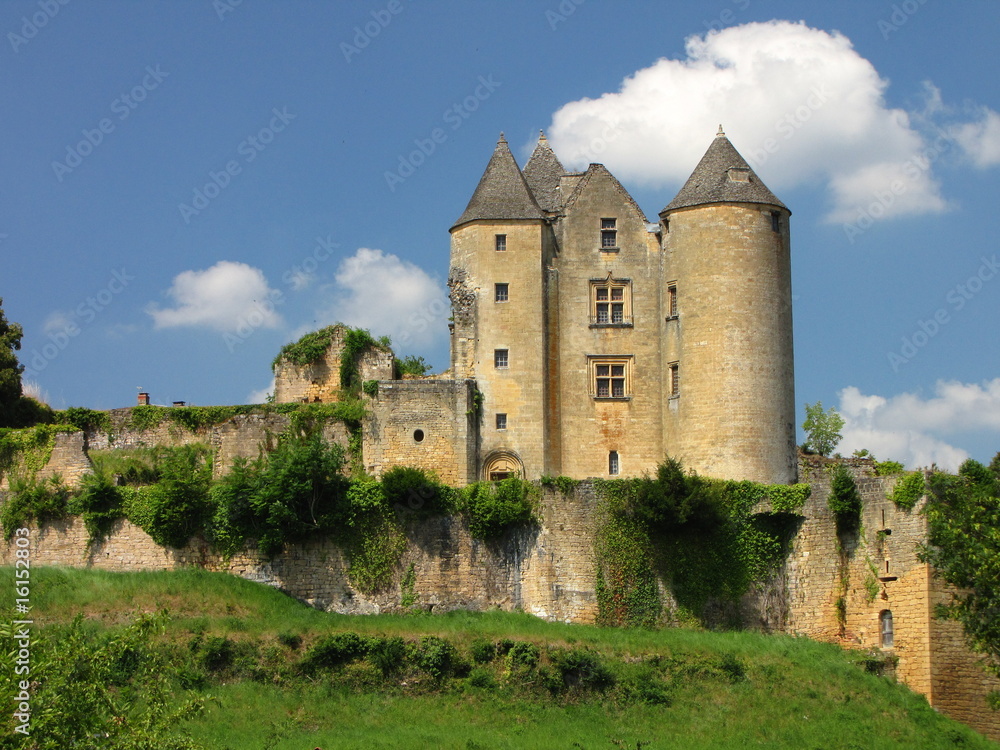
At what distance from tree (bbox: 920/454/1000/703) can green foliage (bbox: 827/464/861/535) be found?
4012 millimetres

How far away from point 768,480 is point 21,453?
24.1m

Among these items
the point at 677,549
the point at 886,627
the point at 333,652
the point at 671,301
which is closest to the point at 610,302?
the point at 671,301

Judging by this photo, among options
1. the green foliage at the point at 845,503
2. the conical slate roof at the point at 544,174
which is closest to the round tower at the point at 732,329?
the green foliage at the point at 845,503

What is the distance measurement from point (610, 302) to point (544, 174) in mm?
6489

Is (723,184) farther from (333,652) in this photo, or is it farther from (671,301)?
(333,652)

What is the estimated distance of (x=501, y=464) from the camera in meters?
46.1

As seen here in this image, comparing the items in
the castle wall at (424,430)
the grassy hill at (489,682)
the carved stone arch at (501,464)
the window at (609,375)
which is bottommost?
the grassy hill at (489,682)

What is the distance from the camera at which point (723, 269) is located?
45.6 meters

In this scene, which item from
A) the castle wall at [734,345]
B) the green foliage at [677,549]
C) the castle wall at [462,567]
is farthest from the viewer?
the castle wall at [734,345]

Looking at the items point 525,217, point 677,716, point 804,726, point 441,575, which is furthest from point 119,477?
point 804,726

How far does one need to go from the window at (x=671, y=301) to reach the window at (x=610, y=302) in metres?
1.36

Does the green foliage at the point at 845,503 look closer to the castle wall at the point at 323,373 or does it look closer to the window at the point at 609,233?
the window at the point at 609,233

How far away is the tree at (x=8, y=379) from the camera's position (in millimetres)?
49031

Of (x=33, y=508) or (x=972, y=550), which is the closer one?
(x=972, y=550)
